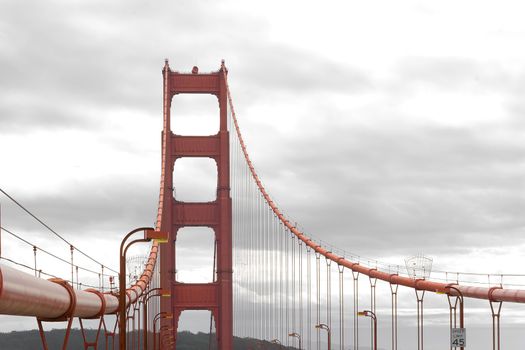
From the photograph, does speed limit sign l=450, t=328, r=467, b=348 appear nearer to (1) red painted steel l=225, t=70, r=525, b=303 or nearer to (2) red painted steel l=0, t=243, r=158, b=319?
(1) red painted steel l=225, t=70, r=525, b=303

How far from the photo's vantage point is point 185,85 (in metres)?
71.6

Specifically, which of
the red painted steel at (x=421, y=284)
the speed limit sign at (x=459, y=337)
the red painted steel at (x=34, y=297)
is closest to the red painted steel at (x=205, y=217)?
the red painted steel at (x=421, y=284)

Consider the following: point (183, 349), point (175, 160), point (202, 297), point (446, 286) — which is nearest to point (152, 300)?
point (202, 297)

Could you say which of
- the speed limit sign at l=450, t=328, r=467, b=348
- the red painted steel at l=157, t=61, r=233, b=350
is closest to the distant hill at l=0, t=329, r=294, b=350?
the red painted steel at l=157, t=61, r=233, b=350

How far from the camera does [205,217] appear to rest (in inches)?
2731

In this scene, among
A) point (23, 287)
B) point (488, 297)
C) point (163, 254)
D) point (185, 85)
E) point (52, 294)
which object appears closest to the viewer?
point (23, 287)

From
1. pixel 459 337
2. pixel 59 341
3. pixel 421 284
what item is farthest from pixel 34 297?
pixel 59 341

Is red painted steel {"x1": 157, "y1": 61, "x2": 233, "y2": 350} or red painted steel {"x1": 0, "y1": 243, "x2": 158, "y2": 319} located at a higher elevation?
red painted steel {"x1": 157, "y1": 61, "x2": 233, "y2": 350}

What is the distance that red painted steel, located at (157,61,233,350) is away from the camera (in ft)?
222

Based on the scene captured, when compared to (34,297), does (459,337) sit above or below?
below

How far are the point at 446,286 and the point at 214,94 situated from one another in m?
40.1

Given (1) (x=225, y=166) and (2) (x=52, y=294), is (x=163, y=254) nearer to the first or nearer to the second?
(1) (x=225, y=166)

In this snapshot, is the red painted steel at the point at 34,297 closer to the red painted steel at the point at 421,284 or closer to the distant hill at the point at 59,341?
the red painted steel at the point at 421,284

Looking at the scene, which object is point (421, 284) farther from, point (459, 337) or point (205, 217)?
point (205, 217)
